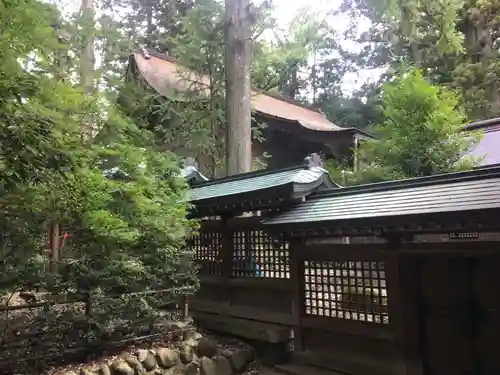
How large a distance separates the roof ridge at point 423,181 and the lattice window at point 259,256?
1.10m

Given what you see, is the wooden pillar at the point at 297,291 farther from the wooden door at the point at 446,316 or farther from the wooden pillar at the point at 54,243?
the wooden pillar at the point at 54,243

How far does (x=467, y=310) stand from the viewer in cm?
488

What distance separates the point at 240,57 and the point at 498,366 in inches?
320

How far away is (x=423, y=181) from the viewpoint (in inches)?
216

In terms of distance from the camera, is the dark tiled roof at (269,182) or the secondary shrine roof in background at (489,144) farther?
the secondary shrine roof in background at (489,144)

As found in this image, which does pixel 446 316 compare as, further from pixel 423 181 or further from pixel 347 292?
pixel 423 181

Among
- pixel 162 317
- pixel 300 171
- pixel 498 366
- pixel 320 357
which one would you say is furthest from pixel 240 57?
pixel 498 366

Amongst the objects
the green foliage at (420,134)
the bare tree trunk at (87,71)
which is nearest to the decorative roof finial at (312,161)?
the green foliage at (420,134)

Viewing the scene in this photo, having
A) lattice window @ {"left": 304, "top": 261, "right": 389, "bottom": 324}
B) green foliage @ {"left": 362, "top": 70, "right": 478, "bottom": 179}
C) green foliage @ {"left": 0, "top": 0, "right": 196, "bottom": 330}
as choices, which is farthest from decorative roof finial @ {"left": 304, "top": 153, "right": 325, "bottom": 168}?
green foliage @ {"left": 362, "top": 70, "right": 478, "bottom": 179}

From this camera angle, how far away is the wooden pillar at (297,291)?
6.45m

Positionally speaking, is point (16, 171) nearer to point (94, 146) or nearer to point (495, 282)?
point (94, 146)

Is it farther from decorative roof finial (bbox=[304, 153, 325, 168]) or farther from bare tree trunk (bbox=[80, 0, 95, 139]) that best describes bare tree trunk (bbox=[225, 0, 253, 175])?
bare tree trunk (bbox=[80, 0, 95, 139])

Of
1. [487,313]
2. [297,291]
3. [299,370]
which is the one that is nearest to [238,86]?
[297,291]

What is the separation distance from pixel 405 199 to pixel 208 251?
4.26m
